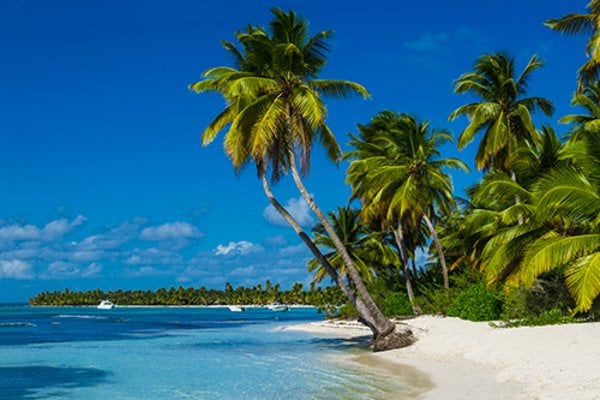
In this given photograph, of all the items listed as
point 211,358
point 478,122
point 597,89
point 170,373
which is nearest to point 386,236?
point 478,122

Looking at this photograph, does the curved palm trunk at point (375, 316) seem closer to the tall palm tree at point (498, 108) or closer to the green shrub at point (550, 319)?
the green shrub at point (550, 319)

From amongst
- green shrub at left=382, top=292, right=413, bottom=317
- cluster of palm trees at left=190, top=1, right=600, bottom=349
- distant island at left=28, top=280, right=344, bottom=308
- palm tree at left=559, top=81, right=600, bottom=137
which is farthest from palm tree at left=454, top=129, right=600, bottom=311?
distant island at left=28, top=280, right=344, bottom=308

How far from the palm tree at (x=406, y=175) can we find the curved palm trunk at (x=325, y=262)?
6.93m

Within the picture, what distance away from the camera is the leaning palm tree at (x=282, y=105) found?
72.0 feet

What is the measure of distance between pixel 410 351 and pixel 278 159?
348 inches

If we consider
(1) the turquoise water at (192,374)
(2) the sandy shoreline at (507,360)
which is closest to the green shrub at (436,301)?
(1) the turquoise water at (192,374)

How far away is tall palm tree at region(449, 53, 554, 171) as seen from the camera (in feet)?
93.7

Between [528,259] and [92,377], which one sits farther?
[92,377]

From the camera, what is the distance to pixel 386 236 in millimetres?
41594

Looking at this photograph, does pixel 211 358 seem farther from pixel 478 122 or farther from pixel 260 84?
pixel 478 122

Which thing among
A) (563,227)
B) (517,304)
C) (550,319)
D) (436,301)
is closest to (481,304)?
(517,304)

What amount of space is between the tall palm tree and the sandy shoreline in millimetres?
9952

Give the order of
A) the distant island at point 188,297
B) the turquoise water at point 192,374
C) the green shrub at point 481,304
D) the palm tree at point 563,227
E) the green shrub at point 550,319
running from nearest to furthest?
1. the palm tree at point 563,227
2. the turquoise water at point 192,374
3. the green shrub at point 550,319
4. the green shrub at point 481,304
5. the distant island at point 188,297

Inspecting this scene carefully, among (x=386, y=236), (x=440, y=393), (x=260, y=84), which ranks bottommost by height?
(x=440, y=393)
